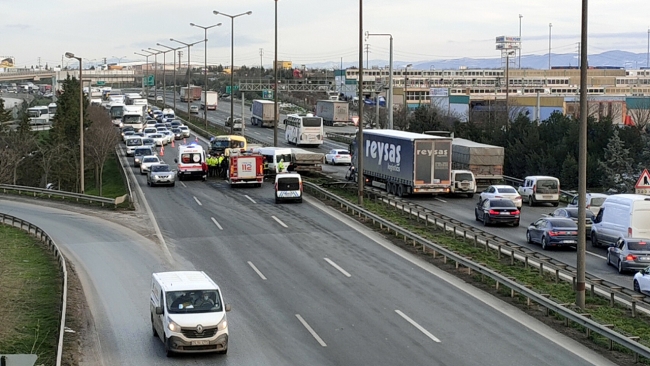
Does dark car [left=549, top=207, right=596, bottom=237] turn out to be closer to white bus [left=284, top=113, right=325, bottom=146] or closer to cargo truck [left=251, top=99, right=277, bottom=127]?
white bus [left=284, top=113, right=325, bottom=146]

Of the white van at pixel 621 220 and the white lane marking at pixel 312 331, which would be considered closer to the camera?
the white lane marking at pixel 312 331

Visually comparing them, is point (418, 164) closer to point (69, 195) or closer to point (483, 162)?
point (483, 162)

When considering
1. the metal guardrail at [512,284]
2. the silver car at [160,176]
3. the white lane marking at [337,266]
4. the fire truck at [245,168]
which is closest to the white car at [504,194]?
the metal guardrail at [512,284]

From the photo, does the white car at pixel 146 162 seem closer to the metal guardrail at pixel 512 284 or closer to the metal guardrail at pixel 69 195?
the metal guardrail at pixel 69 195

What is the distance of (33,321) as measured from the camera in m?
24.0

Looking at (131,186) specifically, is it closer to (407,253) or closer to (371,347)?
(407,253)

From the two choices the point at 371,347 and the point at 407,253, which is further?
the point at 407,253

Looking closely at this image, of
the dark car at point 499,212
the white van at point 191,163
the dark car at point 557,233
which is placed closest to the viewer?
the dark car at point 557,233

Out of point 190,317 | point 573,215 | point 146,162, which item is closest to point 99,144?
point 146,162

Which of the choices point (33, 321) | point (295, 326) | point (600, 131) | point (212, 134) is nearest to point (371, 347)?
point (295, 326)

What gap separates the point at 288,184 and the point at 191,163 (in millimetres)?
13764

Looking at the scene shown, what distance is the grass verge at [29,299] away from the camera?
21516 millimetres

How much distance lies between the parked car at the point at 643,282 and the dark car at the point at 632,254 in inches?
128

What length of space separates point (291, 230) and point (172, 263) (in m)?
7.82
